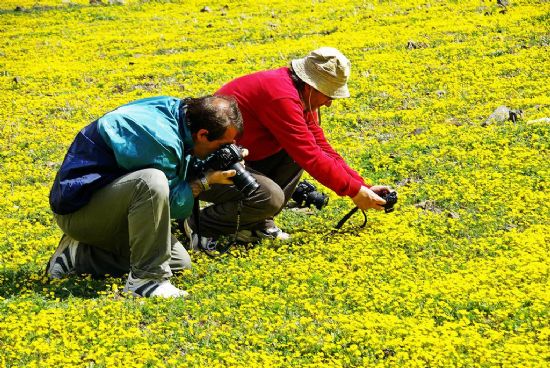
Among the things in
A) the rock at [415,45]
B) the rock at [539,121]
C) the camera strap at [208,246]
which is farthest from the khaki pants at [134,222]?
the rock at [415,45]

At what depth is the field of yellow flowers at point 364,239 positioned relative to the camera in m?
6.63

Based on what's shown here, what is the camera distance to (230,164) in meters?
7.79

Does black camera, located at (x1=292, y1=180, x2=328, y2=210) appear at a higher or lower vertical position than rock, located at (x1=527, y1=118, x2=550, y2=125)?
higher

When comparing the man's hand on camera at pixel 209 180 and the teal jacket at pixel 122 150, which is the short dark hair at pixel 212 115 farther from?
the man's hand on camera at pixel 209 180

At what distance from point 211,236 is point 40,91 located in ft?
35.7

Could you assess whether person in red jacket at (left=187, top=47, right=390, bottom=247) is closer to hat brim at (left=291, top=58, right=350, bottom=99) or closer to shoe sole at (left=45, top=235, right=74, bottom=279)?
hat brim at (left=291, top=58, right=350, bottom=99)

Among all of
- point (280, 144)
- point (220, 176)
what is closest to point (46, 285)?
point (220, 176)

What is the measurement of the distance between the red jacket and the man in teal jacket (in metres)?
1.06

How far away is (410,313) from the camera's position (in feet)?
23.7

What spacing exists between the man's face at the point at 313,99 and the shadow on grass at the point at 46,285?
107 inches

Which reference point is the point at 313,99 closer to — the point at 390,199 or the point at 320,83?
the point at 320,83

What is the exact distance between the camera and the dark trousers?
8.84m

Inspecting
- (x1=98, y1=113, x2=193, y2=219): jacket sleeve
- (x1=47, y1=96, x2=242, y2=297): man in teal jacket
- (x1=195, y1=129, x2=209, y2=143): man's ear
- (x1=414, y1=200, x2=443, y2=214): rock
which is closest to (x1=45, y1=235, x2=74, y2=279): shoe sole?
(x1=47, y1=96, x2=242, y2=297): man in teal jacket

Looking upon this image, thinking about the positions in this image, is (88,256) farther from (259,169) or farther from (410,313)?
(410,313)
